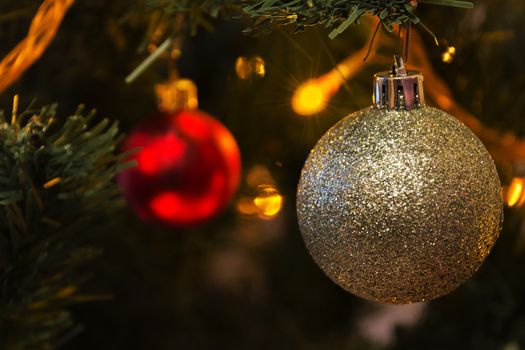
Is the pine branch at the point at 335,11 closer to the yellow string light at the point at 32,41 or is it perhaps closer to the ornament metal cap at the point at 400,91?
the ornament metal cap at the point at 400,91

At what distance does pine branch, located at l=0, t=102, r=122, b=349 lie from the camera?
1.40 ft

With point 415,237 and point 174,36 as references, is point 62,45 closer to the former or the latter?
point 174,36

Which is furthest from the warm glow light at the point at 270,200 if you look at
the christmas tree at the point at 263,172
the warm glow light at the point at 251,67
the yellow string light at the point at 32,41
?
the yellow string light at the point at 32,41

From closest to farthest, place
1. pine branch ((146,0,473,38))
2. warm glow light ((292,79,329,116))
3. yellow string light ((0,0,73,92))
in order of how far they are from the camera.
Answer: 1. pine branch ((146,0,473,38))
2. yellow string light ((0,0,73,92))
3. warm glow light ((292,79,329,116))

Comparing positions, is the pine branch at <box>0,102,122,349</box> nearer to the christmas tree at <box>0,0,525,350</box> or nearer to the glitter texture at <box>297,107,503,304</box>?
the christmas tree at <box>0,0,525,350</box>

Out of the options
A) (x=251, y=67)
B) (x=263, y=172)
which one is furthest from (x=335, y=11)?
(x=263, y=172)

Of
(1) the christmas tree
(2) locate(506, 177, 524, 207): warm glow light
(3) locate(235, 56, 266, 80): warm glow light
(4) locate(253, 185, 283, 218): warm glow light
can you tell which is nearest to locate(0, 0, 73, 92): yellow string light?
(1) the christmas tree

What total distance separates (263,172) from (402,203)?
0.45m

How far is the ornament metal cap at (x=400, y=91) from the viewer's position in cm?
39

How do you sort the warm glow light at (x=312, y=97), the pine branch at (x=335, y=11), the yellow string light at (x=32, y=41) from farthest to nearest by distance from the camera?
the warm glow light at (x=312, y=97), the yellow string light at (x=32, y=41), the pine branch at (x=335, y=11)

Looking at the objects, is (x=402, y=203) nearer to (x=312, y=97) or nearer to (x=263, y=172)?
(x=312, y=97)

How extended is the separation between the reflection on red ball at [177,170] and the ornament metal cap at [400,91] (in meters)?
0.26

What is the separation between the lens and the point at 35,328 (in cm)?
51

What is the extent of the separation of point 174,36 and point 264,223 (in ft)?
2.35
